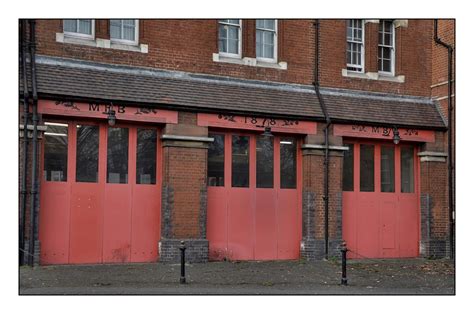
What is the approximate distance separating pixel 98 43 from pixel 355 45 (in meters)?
7.53

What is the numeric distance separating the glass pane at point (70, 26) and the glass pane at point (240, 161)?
4740 millimetres

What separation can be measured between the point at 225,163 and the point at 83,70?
13.8 ft

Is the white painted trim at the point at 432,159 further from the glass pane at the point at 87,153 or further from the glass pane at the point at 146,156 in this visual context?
the glass pane at the point at 87,153

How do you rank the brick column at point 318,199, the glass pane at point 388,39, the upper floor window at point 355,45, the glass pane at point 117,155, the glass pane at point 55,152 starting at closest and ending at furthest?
the glass pane at point 55,152 < the glass pane at point 117,155 < the brick column at point 318,199 < the upper floor window at point 355,45 < the glass pane at point 388,39

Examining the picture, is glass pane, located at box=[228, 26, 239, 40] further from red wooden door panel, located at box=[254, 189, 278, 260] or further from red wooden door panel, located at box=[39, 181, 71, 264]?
red wooden door panel, located at box=[39, 181, 71, 264]

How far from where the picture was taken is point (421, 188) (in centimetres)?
2039

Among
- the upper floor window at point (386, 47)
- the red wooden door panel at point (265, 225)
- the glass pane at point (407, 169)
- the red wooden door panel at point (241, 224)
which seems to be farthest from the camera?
the upper floor window at point (386, 47)

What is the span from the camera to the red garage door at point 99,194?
15961 mm

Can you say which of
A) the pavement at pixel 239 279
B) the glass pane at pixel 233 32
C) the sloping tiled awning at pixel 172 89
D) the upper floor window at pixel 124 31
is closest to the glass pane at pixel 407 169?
the pavement at pixel 239 279

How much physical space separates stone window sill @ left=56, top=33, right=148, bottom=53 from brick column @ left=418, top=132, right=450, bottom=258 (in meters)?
8.78

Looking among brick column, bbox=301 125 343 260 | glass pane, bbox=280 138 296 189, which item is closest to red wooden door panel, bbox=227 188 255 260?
glass pane, bbox=280 138 296 189

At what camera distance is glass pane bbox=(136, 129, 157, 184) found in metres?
17.0

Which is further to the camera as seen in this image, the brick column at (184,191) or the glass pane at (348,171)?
the glass pane at (348,171)

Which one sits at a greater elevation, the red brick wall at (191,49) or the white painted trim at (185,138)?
the red brick wall at (191,49)
